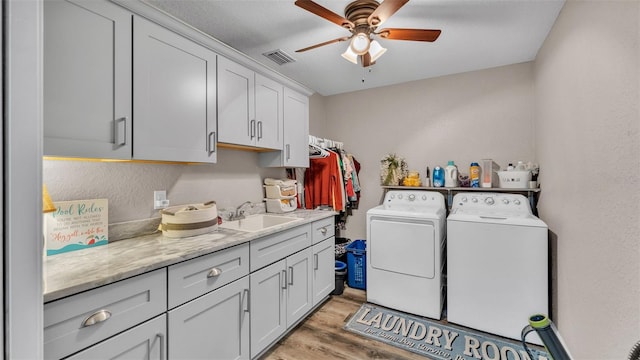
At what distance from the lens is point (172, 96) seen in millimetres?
1600

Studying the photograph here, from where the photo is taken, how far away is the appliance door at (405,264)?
7.92 feet

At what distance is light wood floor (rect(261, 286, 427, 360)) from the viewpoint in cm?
192

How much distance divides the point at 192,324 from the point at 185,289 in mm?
194

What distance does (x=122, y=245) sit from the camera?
1.50 metres

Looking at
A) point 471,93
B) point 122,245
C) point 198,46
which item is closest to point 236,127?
point 198,46

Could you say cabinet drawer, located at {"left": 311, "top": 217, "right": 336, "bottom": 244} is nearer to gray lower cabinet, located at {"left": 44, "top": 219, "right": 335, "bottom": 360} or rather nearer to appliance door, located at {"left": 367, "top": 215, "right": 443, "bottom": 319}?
gray lower cabinet, located at {"left": 44, "top": 219, "right": 335, "bottom": 360}

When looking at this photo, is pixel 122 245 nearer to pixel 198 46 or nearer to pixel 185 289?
pixel 185 289

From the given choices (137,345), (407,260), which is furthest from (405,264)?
(137,345)

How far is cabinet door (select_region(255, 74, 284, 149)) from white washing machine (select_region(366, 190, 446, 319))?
1206mm

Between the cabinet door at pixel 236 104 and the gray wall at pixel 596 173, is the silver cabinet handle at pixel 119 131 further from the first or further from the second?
the gray wall at pixel 596 173

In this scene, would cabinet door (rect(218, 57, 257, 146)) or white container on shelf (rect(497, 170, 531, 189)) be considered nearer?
cabinet door (rect(218, 57, 257, 146))

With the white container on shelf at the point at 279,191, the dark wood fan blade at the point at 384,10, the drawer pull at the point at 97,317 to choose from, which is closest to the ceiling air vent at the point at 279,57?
the dark wood fan blade at the point at 384,10

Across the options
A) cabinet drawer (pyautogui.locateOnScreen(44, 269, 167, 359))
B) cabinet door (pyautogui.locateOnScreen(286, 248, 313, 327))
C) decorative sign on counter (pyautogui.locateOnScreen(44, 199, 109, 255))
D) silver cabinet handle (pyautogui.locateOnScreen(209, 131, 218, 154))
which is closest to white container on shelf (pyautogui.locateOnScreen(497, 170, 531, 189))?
cabinet door (pyautogui.locateOnScreen(286, 248, 313, 327))

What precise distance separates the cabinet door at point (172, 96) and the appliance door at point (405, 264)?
1714mm
